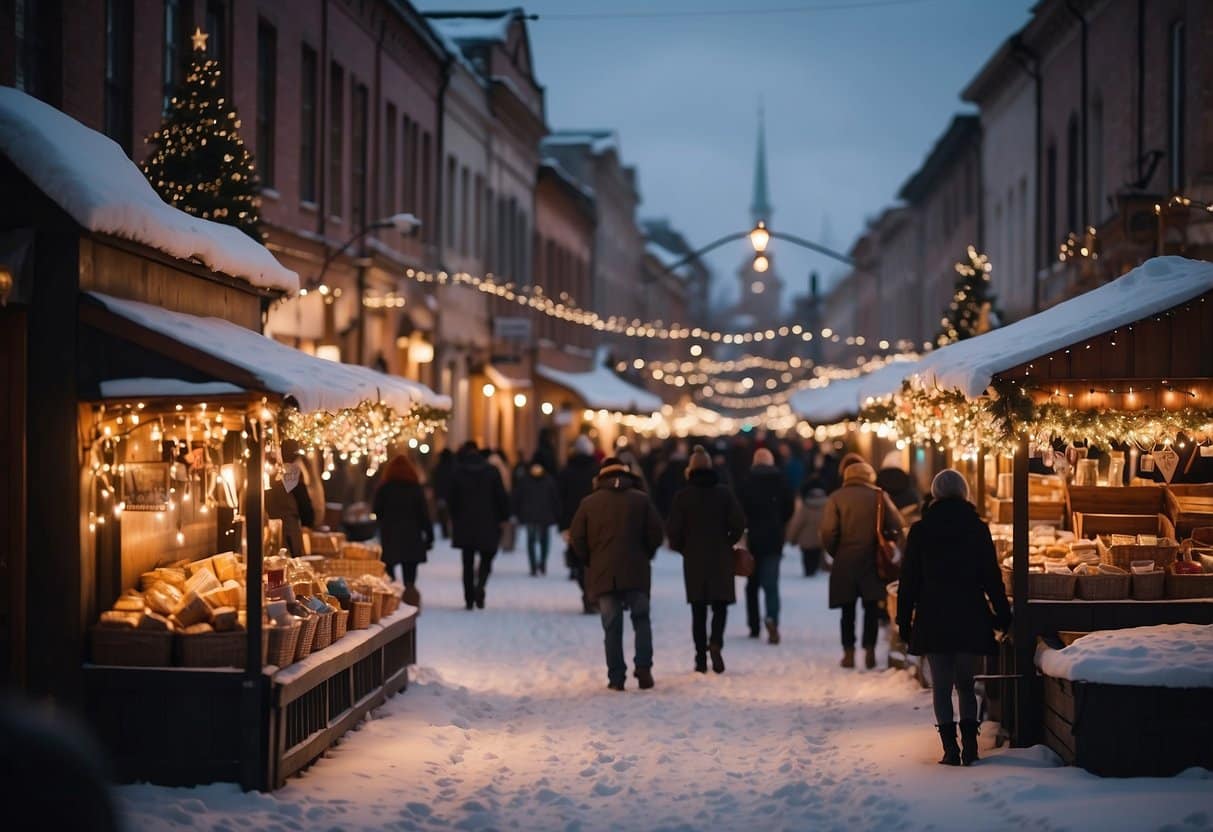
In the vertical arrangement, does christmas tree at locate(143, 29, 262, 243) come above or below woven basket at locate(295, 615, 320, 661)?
above

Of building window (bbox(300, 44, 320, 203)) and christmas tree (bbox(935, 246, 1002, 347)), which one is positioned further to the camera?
christmas tree (bbox(935, 246, 1002, 347))

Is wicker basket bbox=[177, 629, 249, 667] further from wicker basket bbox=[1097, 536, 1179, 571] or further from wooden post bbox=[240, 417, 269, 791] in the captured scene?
wicker basket bbox=[1097, 536, 1179, 571]

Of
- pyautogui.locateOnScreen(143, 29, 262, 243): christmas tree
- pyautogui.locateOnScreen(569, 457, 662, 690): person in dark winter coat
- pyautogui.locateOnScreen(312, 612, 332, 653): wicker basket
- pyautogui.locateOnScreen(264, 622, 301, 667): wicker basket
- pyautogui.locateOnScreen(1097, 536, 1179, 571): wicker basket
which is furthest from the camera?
pyautogui.locateOnScreen(143, 29, 262, 243): christmas tree

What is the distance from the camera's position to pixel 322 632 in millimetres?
11844

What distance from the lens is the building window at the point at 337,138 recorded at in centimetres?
2902

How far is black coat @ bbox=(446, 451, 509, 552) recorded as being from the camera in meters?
21.2

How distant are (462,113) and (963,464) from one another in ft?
71.7

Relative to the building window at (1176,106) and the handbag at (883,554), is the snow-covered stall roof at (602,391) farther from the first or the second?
the handbag at (883,554)

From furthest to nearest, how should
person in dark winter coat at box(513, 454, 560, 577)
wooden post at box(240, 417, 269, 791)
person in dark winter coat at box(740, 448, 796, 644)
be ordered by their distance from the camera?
person in dark winter coat at box(513, 454, 560, 577) → person in dark winter coat at box(740, 448, 796, 644) → wooden post at box(240, 417, 269, 791)

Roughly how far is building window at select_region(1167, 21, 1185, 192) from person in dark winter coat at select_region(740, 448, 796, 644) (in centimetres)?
819

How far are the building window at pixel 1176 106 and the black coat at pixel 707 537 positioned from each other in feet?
35.8

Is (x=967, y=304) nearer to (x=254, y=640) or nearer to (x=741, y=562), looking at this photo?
(x=741, y=562)

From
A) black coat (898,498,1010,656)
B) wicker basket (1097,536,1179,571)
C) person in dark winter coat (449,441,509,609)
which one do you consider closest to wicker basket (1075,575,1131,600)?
wicker basket (1097,536,1179,571)

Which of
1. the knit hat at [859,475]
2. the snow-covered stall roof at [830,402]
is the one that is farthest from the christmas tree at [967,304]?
the knit hat at [859,475]
